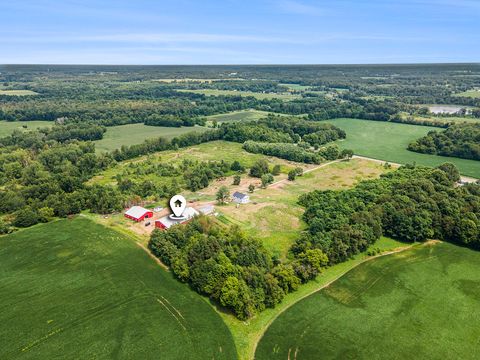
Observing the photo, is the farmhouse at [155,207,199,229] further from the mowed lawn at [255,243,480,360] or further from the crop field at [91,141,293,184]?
the mowed lawn at [255,243,480,360]

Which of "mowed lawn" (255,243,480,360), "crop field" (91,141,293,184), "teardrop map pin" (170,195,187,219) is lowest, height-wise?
"mowed lawn" (255,243,480,360)

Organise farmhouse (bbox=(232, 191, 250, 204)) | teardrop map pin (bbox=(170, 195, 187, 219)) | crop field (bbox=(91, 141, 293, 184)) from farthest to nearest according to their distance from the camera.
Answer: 1. crop field (bbox=(91, 141, 293, 184))
2. farmhouse (bbox=(232, 191, 250, 204))
3. teardrop map pin (bbox=(170, 195, 187, 219))

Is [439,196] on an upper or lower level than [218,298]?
upper

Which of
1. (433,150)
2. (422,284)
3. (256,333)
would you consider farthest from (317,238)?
(433,150)

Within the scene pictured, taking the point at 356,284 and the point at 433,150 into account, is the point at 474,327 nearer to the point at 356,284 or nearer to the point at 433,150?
the point at 356,284

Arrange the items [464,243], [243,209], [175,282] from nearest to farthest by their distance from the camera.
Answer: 1. [175,282]
2. [464,243]
3. [243,209]

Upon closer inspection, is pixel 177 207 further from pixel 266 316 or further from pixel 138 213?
pixel 266 316

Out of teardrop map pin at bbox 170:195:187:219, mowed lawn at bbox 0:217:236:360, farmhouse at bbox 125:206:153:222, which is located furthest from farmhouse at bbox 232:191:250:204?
mowed lawn at bbox 0:217:236:360

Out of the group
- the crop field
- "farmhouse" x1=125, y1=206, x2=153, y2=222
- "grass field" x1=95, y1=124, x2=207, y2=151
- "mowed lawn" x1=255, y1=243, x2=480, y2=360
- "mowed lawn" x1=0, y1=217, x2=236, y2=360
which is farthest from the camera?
"grass field" x1=95, y1=124, x2=207, y2=151
